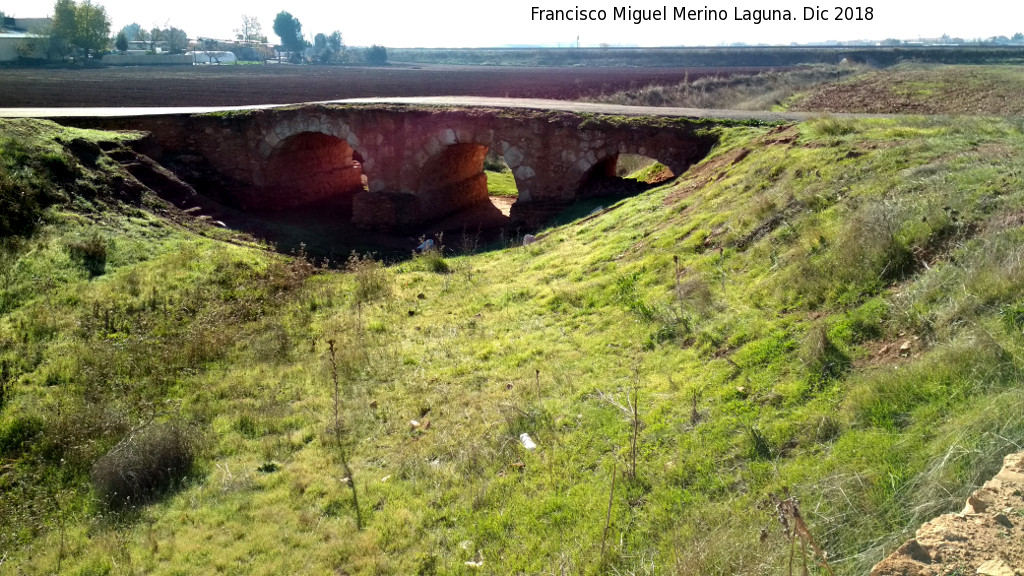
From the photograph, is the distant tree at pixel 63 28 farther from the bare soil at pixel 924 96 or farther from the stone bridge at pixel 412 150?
the bare soil at pixel 924 96

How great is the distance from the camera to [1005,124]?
403 inches

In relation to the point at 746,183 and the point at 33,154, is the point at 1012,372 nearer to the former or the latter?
the point at 746,183

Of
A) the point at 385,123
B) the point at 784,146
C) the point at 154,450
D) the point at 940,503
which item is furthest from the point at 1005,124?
the point at 385,123

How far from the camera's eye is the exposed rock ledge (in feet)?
8.79

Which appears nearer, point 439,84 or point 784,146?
point 784,146

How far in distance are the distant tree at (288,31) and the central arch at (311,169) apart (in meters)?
94.7

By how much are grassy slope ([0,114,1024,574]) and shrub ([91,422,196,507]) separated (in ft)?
0.57

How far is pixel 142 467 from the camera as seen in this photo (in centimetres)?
624

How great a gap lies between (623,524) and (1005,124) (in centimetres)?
910

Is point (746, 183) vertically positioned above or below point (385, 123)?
below

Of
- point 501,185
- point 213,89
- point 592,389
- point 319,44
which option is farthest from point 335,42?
point 592,389

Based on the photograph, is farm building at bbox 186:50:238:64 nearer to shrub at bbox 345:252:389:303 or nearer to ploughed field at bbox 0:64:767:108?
ploughed field at bbox 0:64:767:108

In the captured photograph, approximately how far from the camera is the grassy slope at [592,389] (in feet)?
14.7

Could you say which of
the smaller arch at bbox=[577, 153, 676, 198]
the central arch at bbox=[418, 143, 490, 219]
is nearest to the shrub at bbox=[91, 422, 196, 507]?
the smaller arch at bbox=[577, 153, 676, 198]
